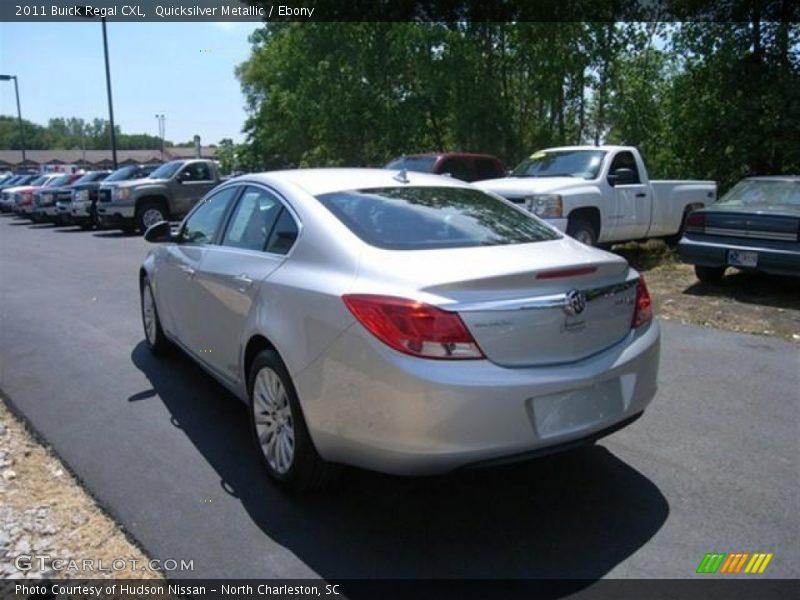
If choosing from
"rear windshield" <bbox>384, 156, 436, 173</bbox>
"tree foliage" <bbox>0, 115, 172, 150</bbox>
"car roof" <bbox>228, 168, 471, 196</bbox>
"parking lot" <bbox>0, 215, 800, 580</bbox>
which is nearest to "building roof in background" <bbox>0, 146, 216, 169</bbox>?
"tree foliage" <bbox>0, 115, 172, 150</bbox>

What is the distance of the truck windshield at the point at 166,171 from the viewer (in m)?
18.9

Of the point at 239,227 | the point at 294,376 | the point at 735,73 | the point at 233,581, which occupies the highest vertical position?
the point at 735,73

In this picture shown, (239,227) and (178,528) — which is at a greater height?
(239,227)

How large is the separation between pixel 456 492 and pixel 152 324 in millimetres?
3623

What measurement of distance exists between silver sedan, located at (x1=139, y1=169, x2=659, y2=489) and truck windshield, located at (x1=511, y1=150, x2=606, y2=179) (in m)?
6.82

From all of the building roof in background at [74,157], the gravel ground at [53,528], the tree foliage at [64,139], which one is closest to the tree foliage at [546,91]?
the gravel ground at [53,528]

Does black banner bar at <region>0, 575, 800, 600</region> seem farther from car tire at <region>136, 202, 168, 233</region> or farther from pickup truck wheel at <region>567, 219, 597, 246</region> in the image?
car tire at <region>136, 202, 168, 233</region>

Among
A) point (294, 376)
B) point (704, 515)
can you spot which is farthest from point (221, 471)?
point (704, 515)

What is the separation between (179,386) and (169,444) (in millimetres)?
1125

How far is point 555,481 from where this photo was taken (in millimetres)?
3822

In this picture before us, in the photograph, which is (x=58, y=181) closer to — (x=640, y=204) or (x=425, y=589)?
(x=640, y=204)

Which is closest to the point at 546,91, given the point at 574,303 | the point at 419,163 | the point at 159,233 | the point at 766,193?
the point at 419,163

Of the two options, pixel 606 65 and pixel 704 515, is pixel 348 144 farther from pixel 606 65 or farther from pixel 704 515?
pixel 704 515

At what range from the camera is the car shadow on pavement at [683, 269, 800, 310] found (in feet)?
27.1
